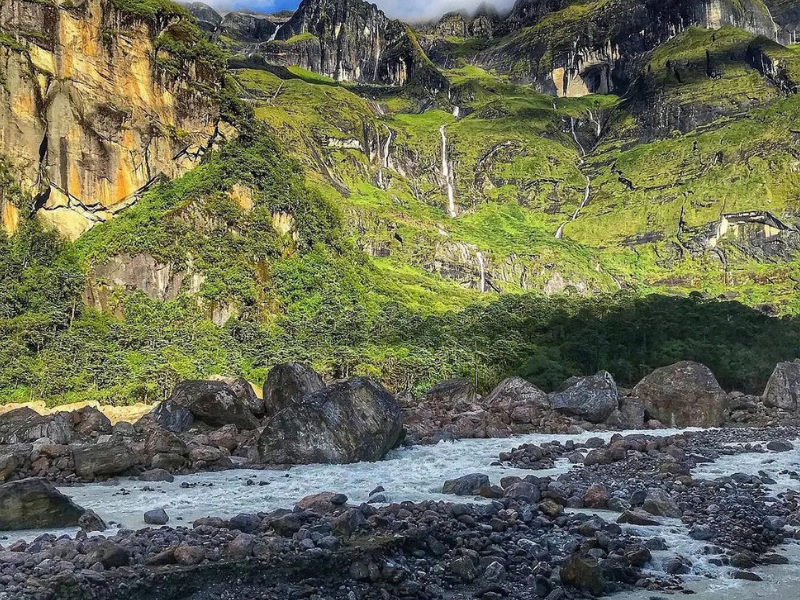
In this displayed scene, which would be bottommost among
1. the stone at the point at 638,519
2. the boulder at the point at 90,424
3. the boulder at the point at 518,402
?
the boulder at the point at 518,402

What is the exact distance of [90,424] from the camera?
1164 inches

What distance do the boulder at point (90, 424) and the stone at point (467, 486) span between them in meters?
19.8

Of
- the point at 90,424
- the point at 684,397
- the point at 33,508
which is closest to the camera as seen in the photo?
the point at 33,508

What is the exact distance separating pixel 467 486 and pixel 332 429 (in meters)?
6.75

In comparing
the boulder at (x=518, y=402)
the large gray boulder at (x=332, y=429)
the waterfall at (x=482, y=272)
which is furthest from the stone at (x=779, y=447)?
the waterfall at (x=482, y=272)

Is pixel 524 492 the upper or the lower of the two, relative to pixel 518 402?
upper

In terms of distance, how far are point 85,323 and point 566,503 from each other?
67571 millimetres

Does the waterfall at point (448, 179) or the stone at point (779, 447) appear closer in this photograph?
the stone at point (779, 447)

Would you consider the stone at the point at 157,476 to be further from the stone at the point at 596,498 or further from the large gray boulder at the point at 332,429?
the stone at the point at 596,498

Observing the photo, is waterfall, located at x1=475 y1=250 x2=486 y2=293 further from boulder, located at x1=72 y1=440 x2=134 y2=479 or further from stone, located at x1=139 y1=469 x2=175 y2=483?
stone, located at x1=139 y1=469 x2=175 y2=483

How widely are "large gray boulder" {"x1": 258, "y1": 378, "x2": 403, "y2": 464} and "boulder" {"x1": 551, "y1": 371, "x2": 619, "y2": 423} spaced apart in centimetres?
1391

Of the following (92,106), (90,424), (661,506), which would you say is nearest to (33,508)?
(661,506)

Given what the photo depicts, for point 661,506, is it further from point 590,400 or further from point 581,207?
point 581,207

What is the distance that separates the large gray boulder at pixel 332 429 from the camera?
20.0 meters
